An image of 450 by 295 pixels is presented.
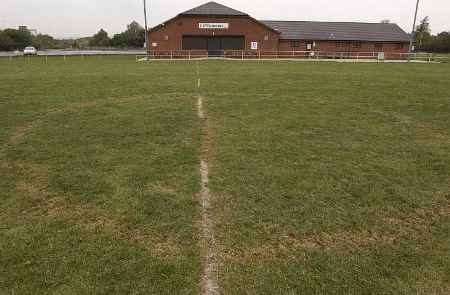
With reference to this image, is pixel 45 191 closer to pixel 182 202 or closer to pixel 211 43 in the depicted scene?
pixel 182 202

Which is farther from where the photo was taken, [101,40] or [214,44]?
[101,40]

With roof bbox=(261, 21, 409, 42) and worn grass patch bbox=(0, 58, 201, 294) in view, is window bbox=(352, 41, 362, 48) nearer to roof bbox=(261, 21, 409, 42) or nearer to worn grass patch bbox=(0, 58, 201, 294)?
roof bbox=(261, 21, 409, 42)

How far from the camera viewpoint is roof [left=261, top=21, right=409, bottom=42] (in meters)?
51.7

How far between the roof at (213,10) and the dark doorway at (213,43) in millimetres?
2848

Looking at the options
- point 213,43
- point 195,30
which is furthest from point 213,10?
point 213,43

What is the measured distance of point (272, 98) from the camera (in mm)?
13031

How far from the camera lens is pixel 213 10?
45969mm

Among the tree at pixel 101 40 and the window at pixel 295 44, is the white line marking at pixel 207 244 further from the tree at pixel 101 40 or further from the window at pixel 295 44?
the tree at pixel 101 40

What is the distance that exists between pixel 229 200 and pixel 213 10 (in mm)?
44366

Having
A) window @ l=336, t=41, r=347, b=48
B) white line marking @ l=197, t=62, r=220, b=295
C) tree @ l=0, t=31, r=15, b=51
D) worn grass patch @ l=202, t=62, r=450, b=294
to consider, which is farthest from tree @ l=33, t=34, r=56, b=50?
white line marking @ l=197, t=62, r=220, b=295

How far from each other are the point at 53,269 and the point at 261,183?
3.25 metres

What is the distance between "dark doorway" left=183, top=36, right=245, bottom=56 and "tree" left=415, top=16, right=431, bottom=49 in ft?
192

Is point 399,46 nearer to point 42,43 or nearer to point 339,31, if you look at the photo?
point 339,31

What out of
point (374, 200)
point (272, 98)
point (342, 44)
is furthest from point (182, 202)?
point (342, 44)
